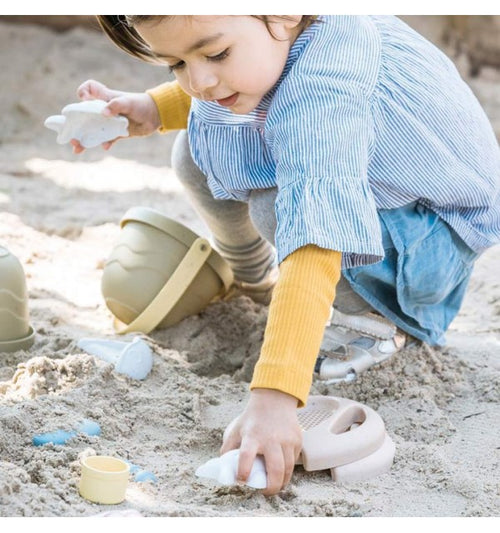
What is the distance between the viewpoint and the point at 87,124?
1820mm

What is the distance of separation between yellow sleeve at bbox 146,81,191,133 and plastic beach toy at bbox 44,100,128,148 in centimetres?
9

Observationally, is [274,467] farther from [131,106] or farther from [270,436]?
[131,106]

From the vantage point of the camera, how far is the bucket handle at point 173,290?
1.82m

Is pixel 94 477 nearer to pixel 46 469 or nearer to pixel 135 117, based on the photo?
pixel 46 469

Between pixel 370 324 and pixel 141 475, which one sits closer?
pixel 141 475

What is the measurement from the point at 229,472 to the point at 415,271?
59 centimetres

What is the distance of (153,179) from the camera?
9.21 feet

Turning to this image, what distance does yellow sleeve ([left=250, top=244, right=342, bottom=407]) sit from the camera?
4.09 feet

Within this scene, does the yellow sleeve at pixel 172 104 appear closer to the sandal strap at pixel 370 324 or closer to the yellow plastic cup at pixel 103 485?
the sandal strap at pixel 370 324

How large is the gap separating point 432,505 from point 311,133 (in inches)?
20.8

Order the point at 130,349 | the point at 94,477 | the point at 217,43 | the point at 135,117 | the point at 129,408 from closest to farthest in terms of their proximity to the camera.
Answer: the point at 94,477, the point at 217,43, the point at 129,408, the point at 130,349, the point at 135,117

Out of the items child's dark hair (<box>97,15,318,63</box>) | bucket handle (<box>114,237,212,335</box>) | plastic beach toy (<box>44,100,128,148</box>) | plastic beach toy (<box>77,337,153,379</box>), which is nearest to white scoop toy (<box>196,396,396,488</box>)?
plastic beach toy (<box>77,337,153,379</box>)

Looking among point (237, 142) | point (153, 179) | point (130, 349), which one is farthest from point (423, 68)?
point (153, 179)

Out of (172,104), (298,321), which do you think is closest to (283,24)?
(298,321)
